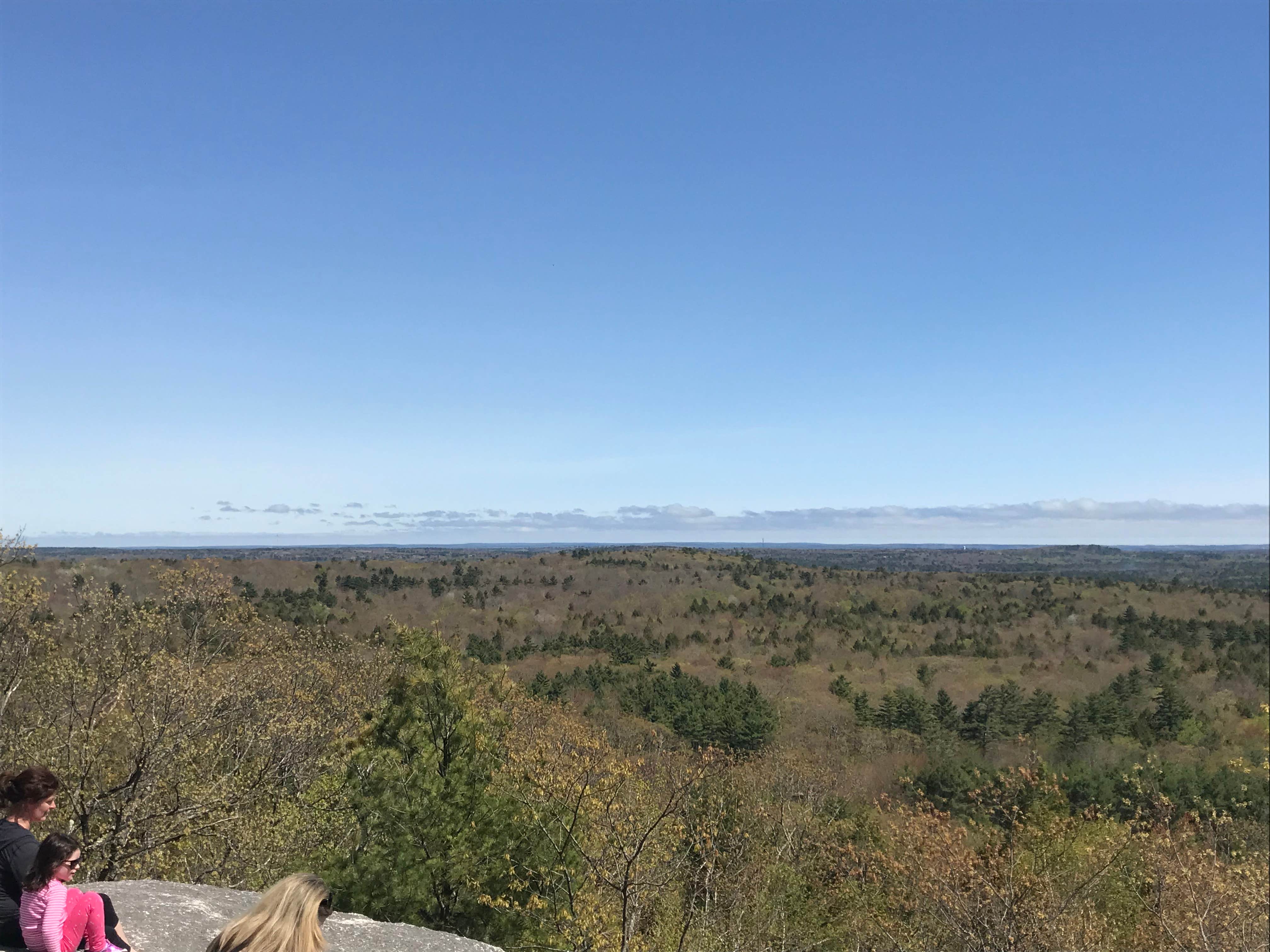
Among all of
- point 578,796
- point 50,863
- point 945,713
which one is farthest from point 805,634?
point 50,863

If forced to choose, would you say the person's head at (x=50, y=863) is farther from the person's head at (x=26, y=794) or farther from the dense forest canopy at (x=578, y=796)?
the dense forest canopy at (x=578, y=796)

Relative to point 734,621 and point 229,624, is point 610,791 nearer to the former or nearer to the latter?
point 229,624

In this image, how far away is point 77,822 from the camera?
1362 centimetres

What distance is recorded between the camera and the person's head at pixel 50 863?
5434 millimetres

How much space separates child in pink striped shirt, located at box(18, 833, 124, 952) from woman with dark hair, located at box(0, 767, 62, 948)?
0.08 metres

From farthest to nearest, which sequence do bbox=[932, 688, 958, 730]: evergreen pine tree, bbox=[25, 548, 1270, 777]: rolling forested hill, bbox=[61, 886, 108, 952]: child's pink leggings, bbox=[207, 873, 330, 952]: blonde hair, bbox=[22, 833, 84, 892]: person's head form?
bbox=[932, 688, 958, 730]: evergreen pine tree < bbox=[25, 548, 1270, 777]: rolling forested hill < bbox=[61, 886, 108, 952]: child's pink leggings < bbox=[22, 833, 84, 892]: person's head < bbox=[207, 873, 330, 952]: blonde hair

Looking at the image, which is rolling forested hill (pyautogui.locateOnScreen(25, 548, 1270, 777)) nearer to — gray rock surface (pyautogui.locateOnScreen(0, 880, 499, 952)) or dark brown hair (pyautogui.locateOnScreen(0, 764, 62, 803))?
gray rock surface (pyautogui.locateOnScreen(0, 880, 499, 952))

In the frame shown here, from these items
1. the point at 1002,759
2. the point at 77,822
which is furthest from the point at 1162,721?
the point at 77,822

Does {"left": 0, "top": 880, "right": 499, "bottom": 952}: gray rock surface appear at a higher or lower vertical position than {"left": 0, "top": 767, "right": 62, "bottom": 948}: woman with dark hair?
lower

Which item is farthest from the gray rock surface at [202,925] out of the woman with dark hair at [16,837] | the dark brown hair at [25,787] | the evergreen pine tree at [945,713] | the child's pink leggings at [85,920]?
the evergreen pine tree at [945,713]

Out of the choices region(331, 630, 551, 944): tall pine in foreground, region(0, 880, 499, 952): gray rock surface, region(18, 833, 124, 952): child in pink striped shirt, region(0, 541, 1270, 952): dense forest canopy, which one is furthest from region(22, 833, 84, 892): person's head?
region(331, 630, 551, 944): tall pine in foreground

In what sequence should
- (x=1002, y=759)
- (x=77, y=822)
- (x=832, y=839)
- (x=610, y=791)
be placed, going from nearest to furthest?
1. (x=77, y=822)
2. (x=610, y=791)
3. (x=832, y=839)
4. (x=1002, y=759)

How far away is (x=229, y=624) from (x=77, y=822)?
845 centimetres

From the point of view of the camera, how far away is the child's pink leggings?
18.6 ft
